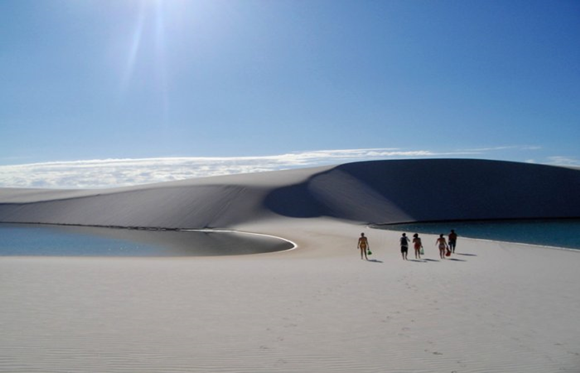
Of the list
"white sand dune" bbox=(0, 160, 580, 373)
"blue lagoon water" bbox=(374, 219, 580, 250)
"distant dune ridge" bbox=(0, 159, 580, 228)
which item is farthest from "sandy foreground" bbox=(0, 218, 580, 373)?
"distant dune ridge" bbox=(0, 159, 580, 228)

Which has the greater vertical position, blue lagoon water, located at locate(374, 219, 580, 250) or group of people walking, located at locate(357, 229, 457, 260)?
group of people walking, located at locate(357, 229, 457, 260)

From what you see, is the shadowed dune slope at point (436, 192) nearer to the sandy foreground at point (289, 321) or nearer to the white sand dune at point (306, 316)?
the white sand dune at point (306, 316)

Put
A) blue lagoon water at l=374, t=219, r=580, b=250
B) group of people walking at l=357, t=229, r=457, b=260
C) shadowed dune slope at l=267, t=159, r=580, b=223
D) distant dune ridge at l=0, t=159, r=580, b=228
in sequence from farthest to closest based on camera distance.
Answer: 1. shadowed dune slope at l=267, t=159, r=580, b=223
2. distant dune ridge at l=0, t=159, r=580, b=228
3. blue lagoon water at l=374, t=219, r=580, b=250
4. group of people walking at l=357, t=229, r=457, b=260

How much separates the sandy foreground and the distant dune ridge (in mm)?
38170

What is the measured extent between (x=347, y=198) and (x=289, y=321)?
53.3 m

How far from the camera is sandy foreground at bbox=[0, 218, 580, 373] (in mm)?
6375

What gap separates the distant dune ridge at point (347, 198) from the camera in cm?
5647

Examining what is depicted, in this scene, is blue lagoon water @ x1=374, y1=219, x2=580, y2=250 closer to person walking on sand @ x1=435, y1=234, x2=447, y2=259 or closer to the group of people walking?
the group of people walking

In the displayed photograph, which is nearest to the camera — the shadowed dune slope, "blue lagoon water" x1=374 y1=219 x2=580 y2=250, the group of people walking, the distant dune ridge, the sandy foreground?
the sandy foreground

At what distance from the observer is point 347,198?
61.3m

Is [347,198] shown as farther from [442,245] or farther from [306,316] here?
[306,316]

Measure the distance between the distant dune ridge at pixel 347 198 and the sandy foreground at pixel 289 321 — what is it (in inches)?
1503

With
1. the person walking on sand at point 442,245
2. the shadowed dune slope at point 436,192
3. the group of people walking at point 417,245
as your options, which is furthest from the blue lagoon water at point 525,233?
the person walking on sand at point 442,245

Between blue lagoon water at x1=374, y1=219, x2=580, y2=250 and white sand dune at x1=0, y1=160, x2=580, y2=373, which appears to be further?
blue lagoon water at x1=374, y1=219, x2=580, y2=250
